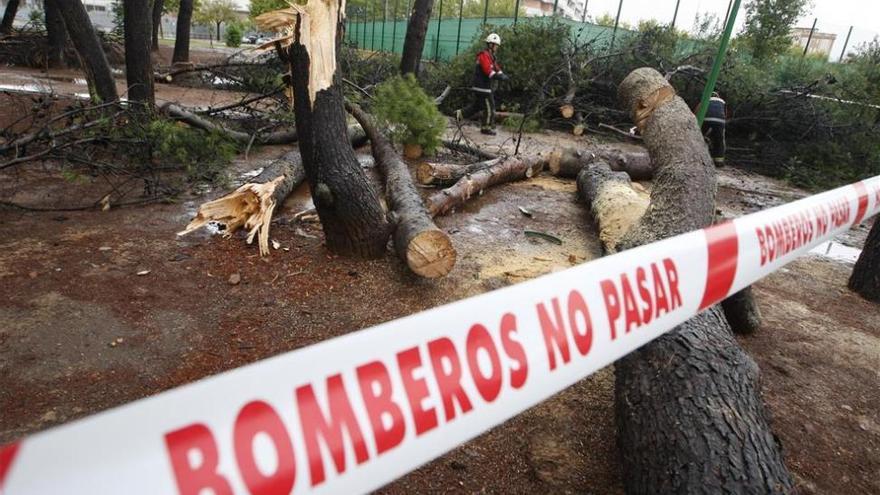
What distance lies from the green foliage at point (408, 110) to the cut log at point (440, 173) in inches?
36.7

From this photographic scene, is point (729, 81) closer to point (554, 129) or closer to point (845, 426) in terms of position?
point (554, 129)

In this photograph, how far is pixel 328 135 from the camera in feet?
11.3

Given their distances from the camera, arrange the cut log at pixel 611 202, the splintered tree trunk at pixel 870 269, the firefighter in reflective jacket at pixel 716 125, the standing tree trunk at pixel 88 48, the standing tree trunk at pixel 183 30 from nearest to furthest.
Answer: the splintered tree trunk at pixel 870 269 < the cut log at pixel 611 202 < the standing tree trunk at pixel 88 48 < the firefighter in reflective jacket at pixel 716 125 < the standing tree trunk at pixel 183 30

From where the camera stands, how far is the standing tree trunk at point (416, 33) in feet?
31.1

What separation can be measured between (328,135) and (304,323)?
56.4 inches

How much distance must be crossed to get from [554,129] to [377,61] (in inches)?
202

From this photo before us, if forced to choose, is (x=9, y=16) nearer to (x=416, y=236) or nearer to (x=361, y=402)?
(x=416, y=236)

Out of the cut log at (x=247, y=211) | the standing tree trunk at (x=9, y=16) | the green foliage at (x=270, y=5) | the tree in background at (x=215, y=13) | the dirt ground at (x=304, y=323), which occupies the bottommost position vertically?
the dirt ground at (x=304, y=323)

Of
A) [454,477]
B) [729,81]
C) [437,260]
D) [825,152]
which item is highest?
[729,81]

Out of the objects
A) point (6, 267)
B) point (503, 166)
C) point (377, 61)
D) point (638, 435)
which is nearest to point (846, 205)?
point (638, 435)

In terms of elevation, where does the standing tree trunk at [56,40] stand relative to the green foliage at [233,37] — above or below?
below

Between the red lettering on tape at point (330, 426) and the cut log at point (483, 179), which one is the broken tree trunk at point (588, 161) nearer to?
the cut log at point (483, 179)

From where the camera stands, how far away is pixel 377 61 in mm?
12531

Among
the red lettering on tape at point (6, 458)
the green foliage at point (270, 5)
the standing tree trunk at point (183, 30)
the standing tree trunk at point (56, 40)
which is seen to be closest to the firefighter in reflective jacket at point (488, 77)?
the green foliage at point (270, 5)
